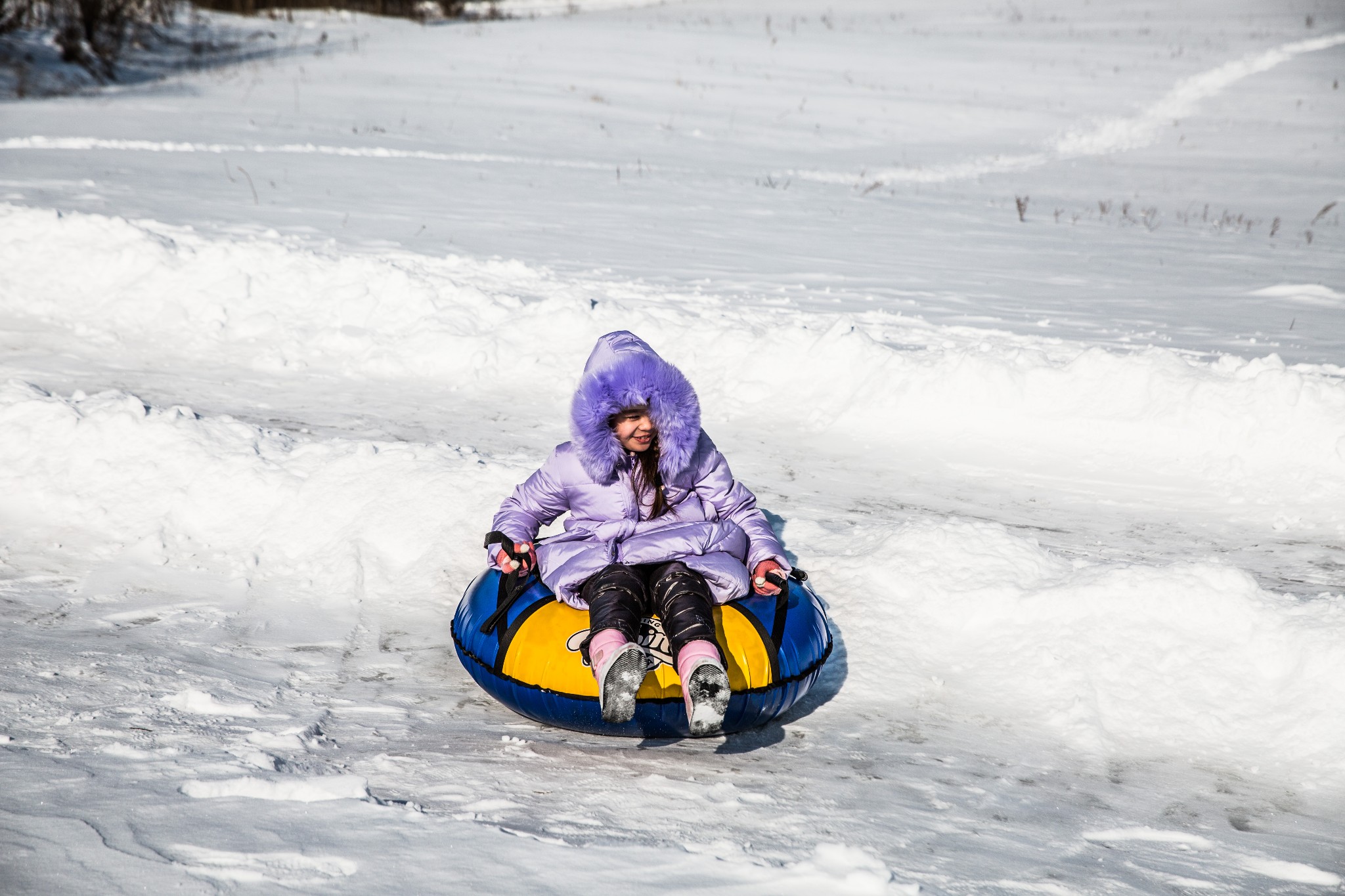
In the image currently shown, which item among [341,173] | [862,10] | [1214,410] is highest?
[862,10]

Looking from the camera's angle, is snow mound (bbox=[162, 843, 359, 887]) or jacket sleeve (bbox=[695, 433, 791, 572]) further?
jacket sleeve (bbox=[695, 433, 791, 572])

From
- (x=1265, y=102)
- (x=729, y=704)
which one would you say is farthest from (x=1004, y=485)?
(x=1265, y=102)

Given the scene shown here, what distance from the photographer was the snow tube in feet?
11.3

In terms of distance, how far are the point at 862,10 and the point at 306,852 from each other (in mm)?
33957

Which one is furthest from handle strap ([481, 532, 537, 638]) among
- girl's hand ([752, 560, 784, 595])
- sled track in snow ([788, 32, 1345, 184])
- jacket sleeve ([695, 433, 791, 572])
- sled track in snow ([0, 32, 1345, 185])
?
sled track in snow ([788, 32, 1345, 184])

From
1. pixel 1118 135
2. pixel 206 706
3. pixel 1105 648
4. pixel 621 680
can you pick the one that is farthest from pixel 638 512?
pixel 1118 135

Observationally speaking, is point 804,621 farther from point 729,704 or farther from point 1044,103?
point 1044,103

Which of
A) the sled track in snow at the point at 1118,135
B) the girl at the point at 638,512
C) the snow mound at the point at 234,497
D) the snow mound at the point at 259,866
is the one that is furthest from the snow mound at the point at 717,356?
the sled track in snow at the point at 1118,135

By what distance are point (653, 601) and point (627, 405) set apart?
2.23 ft

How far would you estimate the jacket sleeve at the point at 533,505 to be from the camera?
3.94m

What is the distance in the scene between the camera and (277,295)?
7.93 metres

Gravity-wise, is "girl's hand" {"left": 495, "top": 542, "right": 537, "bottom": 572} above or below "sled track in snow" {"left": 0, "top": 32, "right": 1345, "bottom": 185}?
below

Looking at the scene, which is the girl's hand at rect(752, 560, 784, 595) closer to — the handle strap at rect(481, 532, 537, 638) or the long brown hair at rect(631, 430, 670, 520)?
the long brown hair at rect(631, 430, 670, 520)

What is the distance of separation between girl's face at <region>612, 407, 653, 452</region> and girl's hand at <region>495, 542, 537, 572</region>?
51 centimetres
